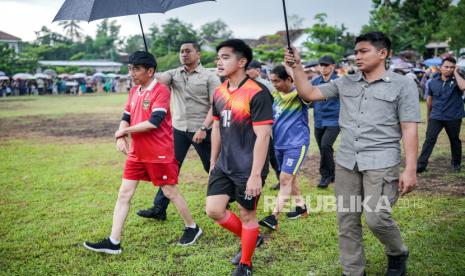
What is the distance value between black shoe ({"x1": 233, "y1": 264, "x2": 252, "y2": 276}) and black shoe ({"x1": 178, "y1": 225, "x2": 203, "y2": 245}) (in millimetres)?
994

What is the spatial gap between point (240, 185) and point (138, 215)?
2349 millimetres

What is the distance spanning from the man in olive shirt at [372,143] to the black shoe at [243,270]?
82 cm

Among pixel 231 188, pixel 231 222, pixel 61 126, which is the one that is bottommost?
pixel 61 126

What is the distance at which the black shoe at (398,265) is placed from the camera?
356 cm

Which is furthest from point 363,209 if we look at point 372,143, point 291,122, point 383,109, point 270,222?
point 291,122

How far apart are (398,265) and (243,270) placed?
51.9 inches

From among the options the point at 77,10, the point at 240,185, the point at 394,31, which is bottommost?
the point at 240,185

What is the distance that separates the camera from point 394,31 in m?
41.0

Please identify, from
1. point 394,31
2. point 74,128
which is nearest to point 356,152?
point 74,128

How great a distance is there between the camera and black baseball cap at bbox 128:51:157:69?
4.31m

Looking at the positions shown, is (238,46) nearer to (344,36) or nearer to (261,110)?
(261,110)

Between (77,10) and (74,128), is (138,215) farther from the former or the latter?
(74,128)

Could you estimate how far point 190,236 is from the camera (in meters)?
4.64

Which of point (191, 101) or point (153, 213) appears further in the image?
point (191, 101)
